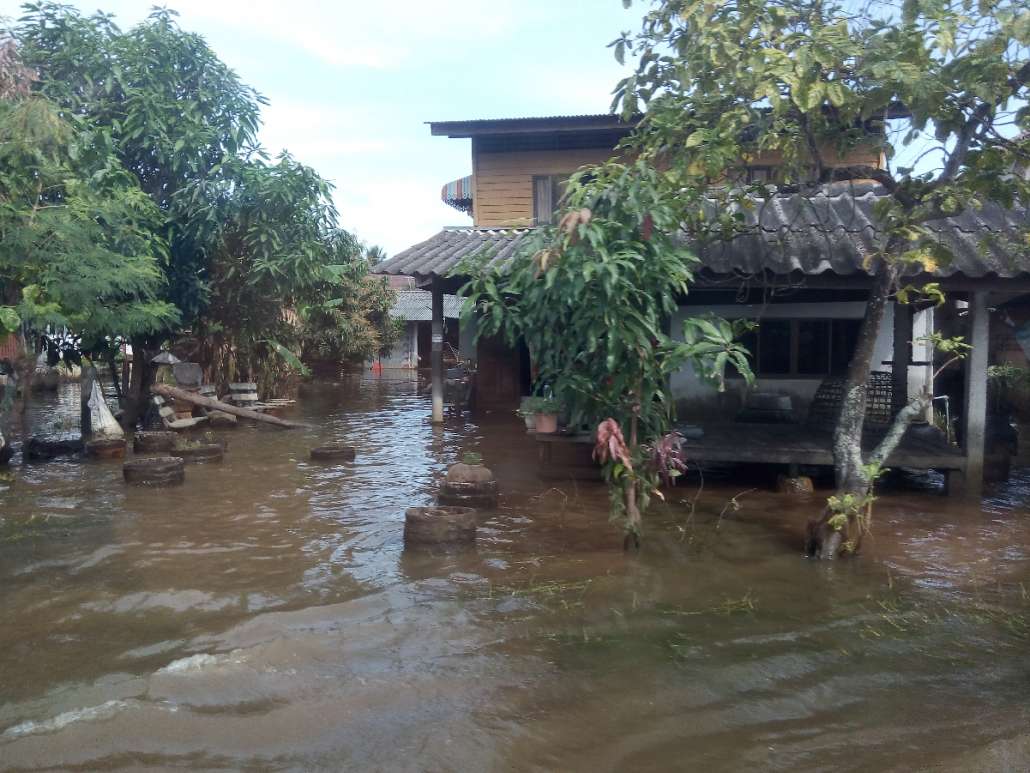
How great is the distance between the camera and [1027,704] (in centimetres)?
396

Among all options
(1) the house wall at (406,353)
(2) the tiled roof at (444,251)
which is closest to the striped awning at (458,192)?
(1) the house wall at (406,353)

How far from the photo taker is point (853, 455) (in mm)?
6445

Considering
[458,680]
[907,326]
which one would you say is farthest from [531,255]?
[907,326]

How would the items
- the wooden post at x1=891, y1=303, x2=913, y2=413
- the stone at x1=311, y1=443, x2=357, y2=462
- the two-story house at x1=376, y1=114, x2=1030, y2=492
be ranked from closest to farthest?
1. the two-story house at x1=376, y1=114, x2=1030, y2=492
2. the wooden post at x1=891, y1=303, x2=913, y2=413
3. the stone at x1=311, y1=443, x2=357, y2=462

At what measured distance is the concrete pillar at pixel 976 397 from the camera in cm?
895

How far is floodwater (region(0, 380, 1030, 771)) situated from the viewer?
3633mm

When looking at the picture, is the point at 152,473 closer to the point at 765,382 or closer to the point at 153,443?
the point at 153,443

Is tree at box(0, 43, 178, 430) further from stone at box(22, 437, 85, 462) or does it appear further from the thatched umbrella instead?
the thatched umbrella

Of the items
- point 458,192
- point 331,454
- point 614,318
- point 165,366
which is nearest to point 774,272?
point 614,318

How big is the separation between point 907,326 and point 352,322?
16.6 meters

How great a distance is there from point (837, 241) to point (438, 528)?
5727mm

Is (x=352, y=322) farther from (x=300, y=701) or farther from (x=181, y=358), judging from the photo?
(x=300, y=701)

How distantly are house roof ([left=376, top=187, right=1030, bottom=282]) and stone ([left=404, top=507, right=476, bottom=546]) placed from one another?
2.46m

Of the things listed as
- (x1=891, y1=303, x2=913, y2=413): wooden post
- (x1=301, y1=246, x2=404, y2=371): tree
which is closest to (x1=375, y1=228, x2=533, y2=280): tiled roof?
(x1=891, y1=303, x2=913, y2=413): wooden post
